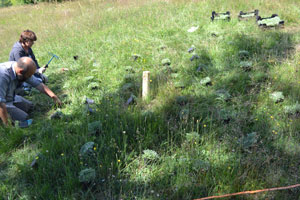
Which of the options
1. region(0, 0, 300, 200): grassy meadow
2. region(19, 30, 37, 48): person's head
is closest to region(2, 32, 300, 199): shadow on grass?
region(0, 0, 300, 200): grassy meadow

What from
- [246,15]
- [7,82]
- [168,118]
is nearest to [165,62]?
[168,118]

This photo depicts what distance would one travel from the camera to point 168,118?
3.43 metres

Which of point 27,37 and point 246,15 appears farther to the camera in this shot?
point 246,15

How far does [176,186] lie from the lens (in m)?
2.33

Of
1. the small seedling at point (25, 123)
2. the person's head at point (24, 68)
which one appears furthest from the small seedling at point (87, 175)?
the person's head at point (24, 68)

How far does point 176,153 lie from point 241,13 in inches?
216

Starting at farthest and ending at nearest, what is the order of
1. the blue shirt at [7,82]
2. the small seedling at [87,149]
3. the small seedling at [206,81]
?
the small seedling at [206,81]
the blue shirt at [7,82]
the small seedling at [87,149]

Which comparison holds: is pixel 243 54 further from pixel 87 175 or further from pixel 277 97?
pixel 87 175

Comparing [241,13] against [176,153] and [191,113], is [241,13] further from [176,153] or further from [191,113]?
[176,153]

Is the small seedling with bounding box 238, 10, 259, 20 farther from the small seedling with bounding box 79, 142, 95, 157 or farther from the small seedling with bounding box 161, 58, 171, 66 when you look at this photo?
the small seedling with bounding box 79, 142, 95, 157

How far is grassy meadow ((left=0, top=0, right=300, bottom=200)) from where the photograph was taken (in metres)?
2.38

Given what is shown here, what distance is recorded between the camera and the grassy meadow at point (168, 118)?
238cm

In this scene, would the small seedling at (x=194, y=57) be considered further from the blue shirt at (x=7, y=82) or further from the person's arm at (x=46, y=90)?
the blue shirt at (x=7, y=82)

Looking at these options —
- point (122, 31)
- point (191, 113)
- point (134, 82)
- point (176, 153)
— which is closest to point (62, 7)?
point (122, 31)
